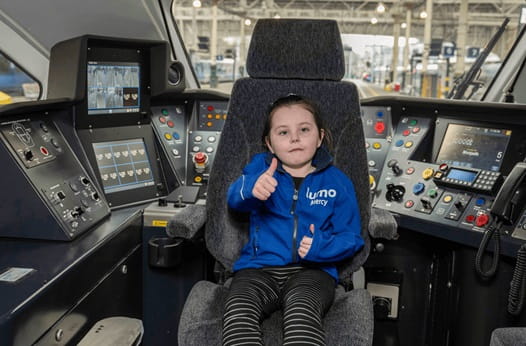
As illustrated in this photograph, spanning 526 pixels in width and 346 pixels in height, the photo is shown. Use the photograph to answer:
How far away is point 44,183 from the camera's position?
5.63 ft

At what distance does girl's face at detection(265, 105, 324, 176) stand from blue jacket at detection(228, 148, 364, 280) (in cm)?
Answer: 5

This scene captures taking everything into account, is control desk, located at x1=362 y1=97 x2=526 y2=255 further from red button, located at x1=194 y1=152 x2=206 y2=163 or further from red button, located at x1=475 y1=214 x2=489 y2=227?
red button, located at x1=194 y1=152 x2=206 y2=163

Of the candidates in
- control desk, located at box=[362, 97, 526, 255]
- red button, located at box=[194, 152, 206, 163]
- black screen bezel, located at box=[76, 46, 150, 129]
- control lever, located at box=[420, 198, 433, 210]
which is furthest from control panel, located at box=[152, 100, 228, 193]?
control lever, located at box=[420, 198, 433, 210]

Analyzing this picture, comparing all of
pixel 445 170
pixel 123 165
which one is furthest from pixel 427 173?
pixel 123 165

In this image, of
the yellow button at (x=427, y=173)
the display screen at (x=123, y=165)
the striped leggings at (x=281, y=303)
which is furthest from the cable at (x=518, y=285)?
the display screen at (x=123, y=165)

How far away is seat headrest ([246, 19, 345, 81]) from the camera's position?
170 centimetres

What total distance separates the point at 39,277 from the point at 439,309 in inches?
65.2

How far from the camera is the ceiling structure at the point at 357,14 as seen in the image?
9.12ft

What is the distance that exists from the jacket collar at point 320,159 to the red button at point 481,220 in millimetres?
608

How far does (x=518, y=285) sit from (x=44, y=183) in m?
1.52

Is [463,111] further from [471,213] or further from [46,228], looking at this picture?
[46,228]

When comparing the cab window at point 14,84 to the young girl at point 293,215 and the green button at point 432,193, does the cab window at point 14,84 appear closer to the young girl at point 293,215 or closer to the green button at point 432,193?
the young girl at point 293,215

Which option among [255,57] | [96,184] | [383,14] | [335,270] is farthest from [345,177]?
[383,14]

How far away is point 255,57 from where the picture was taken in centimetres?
172
